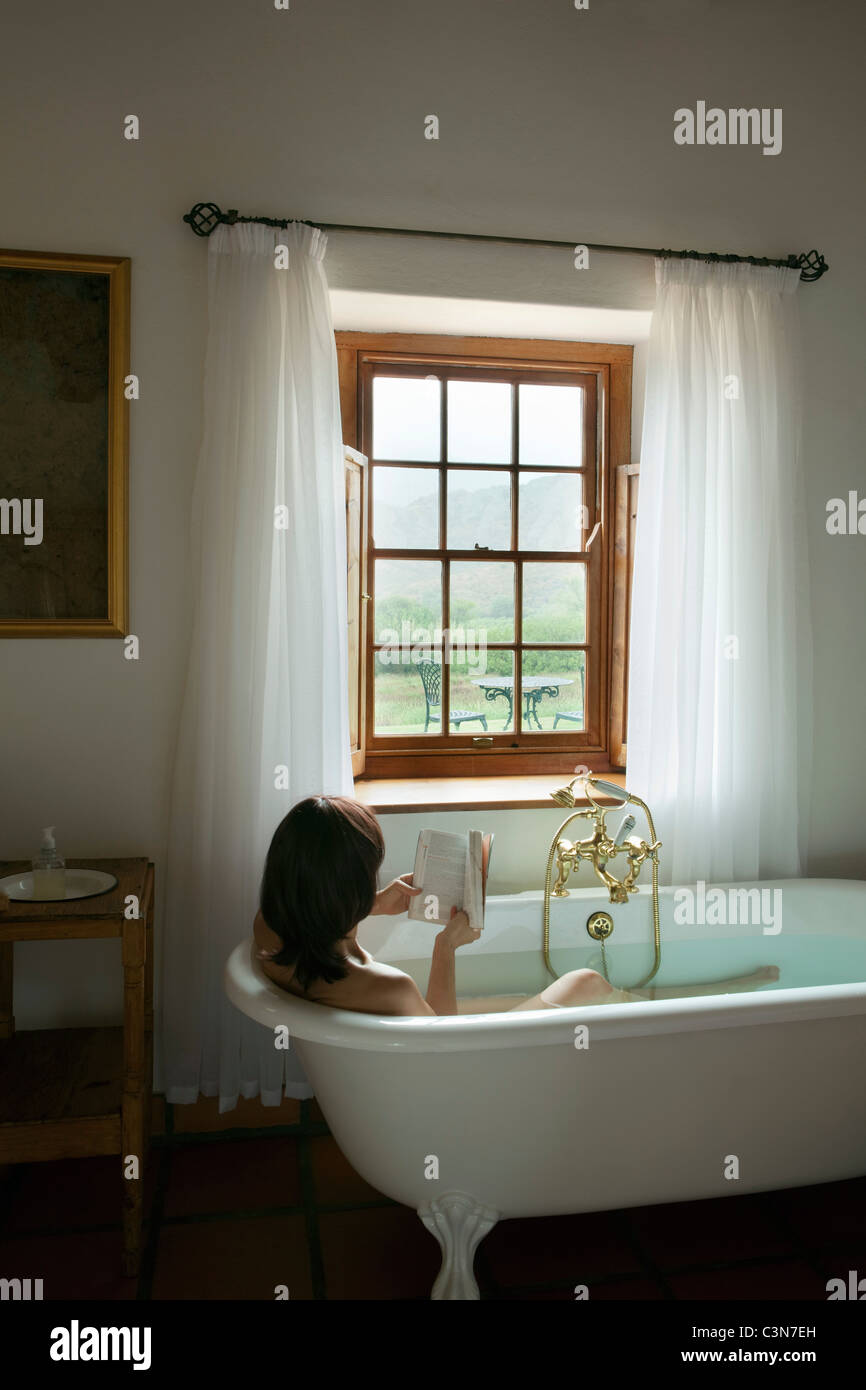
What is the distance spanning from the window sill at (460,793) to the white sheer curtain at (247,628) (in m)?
0.32

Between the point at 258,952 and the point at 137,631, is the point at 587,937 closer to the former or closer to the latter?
the point at 258,952

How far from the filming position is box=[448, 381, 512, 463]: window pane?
9.96 feet

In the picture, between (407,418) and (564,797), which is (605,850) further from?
(407,418)

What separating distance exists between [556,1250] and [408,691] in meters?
1.57

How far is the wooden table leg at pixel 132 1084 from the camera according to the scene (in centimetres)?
196

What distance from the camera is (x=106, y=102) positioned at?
7.77ft

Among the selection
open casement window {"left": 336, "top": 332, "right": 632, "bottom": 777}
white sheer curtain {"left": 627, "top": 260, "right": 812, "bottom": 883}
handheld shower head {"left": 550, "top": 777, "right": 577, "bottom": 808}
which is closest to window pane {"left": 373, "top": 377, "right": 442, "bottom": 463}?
open casement window {"left": 336, "top": 332, "right": 632, "bottom": 777}

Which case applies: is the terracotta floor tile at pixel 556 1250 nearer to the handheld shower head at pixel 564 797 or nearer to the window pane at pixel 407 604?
the handheld shower head at pixel 564 797

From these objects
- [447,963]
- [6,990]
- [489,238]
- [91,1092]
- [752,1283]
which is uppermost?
[489,238]

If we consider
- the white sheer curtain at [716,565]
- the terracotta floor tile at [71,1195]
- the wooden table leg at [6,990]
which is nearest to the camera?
the terracotta floor tile at [71,1195]

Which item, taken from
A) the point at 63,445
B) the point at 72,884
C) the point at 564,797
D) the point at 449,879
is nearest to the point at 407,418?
the point at 63,445

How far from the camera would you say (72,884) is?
2.19m

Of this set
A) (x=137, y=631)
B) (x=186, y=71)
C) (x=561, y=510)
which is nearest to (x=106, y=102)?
(x=186, y=71)

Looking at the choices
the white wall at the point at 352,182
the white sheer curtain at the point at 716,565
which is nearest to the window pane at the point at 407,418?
the white wall at the point at 352,182
